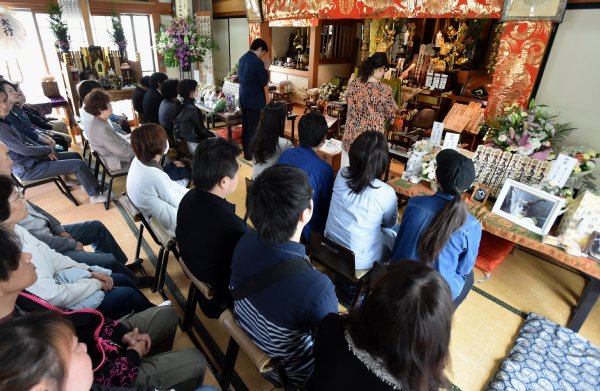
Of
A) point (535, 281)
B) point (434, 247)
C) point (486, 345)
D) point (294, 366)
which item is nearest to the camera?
Answer: point (294, 366)

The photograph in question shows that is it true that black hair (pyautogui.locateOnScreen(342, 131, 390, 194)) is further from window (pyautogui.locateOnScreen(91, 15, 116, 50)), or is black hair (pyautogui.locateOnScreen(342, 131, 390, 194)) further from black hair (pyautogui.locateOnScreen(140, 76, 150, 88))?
window (pyautogui.locateOnScreen(91, 15, 116, 50))

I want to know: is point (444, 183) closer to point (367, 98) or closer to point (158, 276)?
point (367, 98)

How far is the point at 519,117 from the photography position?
2232 mm

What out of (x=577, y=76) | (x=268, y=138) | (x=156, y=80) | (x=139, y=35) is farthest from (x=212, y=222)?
(x=139, y=35)

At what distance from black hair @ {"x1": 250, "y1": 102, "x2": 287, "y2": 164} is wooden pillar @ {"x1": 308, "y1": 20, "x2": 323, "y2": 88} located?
320 centimetres

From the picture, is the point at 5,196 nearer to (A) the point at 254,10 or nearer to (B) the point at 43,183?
(B) the point at 43,183

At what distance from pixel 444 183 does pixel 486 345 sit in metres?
1.13

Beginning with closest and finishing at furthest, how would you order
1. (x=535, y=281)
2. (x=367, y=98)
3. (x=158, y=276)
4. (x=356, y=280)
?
1. (x=356, y=280)
2. (x=158, y=276)
3. (x=535, y=281)
4. (x=367, y=98)

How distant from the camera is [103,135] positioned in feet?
9.62

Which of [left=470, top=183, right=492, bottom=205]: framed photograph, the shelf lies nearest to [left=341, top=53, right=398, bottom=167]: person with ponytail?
[left=470, top=183, right=492, bottom=205]: framed photograph

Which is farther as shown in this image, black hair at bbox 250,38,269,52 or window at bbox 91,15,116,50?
window at bbox 91,15,116,50

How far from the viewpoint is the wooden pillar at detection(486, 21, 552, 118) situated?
2.30 m

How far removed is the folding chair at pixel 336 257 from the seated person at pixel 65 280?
0.94 metres

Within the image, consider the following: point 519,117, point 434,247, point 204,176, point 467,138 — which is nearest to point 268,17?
point 467,138
